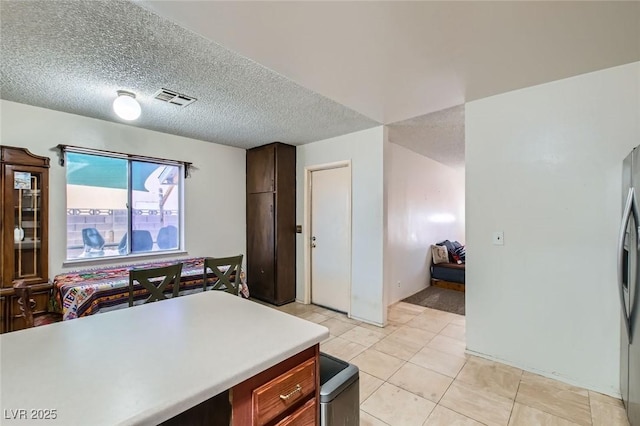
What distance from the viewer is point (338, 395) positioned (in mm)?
1184

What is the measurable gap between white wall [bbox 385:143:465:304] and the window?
2938 mm

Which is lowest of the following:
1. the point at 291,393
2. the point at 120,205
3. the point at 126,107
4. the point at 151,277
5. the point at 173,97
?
the point at 291,393

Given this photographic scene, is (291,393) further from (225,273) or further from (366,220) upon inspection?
(366,220)

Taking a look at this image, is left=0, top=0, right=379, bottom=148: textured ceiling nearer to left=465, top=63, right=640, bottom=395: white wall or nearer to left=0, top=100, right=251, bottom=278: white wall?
left=0, top=100, right=251, bottom=278: white wall

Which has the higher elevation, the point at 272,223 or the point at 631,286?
the point at 272,223

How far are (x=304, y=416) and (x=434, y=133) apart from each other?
3608mm

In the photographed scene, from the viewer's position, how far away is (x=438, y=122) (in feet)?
10.8

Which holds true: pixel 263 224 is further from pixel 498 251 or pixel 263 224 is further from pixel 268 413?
pixel 268 413

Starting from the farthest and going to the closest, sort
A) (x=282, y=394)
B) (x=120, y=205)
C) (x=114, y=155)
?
(x=120, y=205) → (x=114, y=155) → (x=282, y=394)

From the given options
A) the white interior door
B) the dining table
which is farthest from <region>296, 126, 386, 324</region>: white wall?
the dining table

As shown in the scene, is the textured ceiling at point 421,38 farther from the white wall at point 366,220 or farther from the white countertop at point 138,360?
the white countertop at point 138,360

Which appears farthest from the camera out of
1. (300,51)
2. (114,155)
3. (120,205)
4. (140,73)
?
(120,205)

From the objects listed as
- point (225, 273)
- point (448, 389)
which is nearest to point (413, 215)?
point (448, 389)

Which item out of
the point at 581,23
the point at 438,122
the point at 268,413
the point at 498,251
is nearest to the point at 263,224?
the point at 438,122
